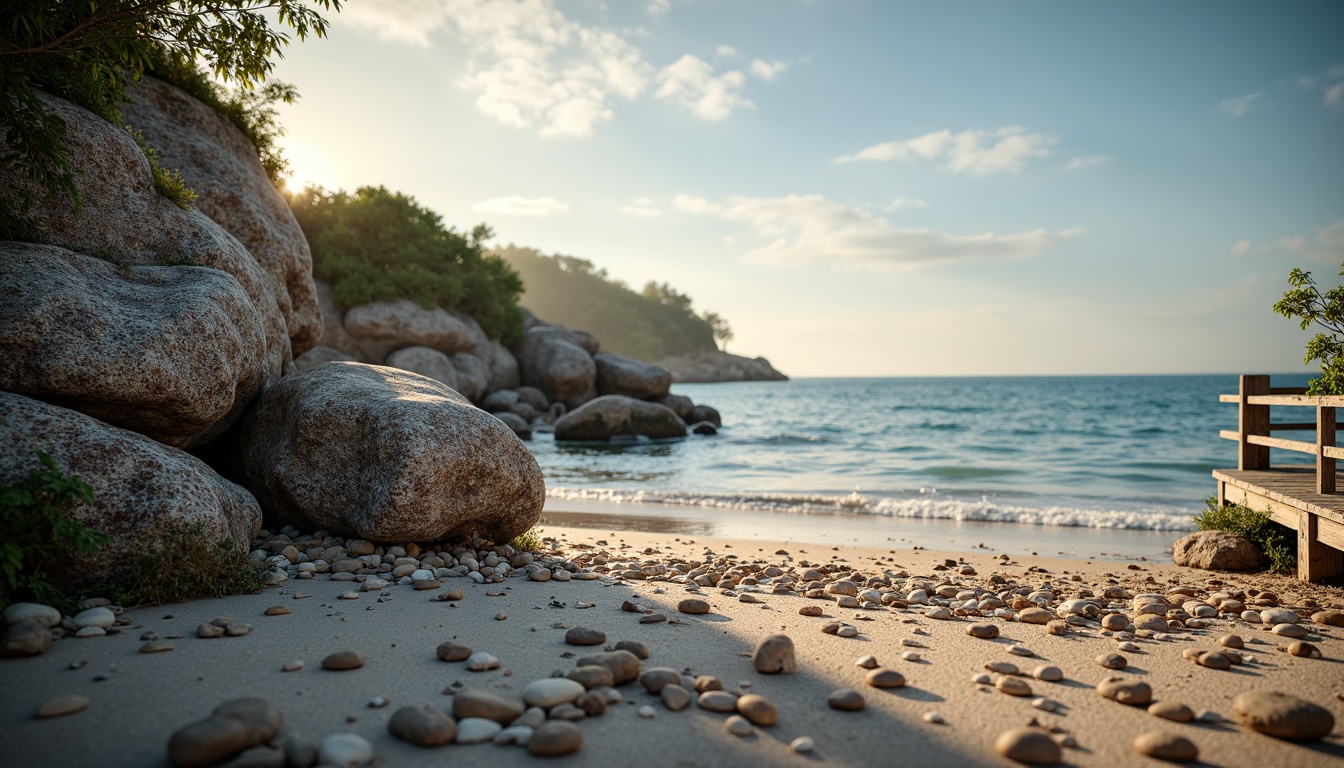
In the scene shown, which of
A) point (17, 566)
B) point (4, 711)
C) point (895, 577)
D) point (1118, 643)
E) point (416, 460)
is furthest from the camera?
point (895, 577)

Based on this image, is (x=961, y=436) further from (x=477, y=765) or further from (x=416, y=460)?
(x=477, y=765)

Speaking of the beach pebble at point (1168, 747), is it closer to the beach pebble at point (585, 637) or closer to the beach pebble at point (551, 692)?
the beach pebble at point (551, 692)

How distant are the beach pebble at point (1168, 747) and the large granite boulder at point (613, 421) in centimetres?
2053

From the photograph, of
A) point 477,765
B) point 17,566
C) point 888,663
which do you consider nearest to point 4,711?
point 17,566

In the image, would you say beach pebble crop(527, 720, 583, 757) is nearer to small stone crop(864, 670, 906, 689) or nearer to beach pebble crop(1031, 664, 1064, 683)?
small stone crop(864, 670, 906, 689)

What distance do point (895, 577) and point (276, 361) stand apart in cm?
704

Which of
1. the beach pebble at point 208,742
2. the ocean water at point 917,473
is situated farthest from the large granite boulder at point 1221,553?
the beach pebble at point 208,742

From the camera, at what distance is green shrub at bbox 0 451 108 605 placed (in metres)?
3.67

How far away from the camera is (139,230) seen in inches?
263

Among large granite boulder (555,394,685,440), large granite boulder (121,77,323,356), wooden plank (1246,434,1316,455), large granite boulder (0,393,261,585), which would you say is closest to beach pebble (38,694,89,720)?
large granite boulder (0,393,261,585)

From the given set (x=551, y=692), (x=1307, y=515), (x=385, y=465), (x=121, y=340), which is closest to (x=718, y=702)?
(x=551, y=692)

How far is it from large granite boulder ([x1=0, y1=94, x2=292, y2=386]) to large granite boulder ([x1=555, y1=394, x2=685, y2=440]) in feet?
50.5

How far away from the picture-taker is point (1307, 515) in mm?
6020

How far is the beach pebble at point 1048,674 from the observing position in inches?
140
